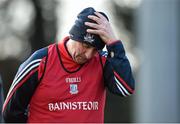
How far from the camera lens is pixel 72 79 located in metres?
4.57

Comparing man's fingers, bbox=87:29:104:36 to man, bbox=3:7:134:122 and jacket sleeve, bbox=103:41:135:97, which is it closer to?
man, bbox=3:7:134:122

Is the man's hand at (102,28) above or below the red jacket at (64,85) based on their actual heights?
above

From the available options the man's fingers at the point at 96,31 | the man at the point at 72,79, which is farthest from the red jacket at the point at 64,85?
the man's fingers at the point at 96,31

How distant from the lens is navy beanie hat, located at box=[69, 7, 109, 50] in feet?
14.3

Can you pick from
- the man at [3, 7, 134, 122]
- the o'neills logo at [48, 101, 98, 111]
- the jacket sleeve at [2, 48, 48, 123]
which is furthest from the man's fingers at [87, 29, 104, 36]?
the o'neills logo at [48, 101, 98, 111]

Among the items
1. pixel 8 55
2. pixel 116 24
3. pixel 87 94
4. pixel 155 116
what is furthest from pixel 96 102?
pixel 8 55

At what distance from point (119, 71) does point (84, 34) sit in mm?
336

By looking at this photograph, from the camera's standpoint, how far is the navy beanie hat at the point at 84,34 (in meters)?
4.37

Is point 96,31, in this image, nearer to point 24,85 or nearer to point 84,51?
point 84,51

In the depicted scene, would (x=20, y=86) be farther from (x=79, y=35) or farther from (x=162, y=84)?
(x=162, y=84)

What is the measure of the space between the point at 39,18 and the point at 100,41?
64.7 feet

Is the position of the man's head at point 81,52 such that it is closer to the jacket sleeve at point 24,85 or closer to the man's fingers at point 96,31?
the man's fingers at point 96,31

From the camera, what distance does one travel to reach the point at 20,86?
446 cm

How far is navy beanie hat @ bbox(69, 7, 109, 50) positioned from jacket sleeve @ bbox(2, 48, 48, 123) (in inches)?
→ 9.6
